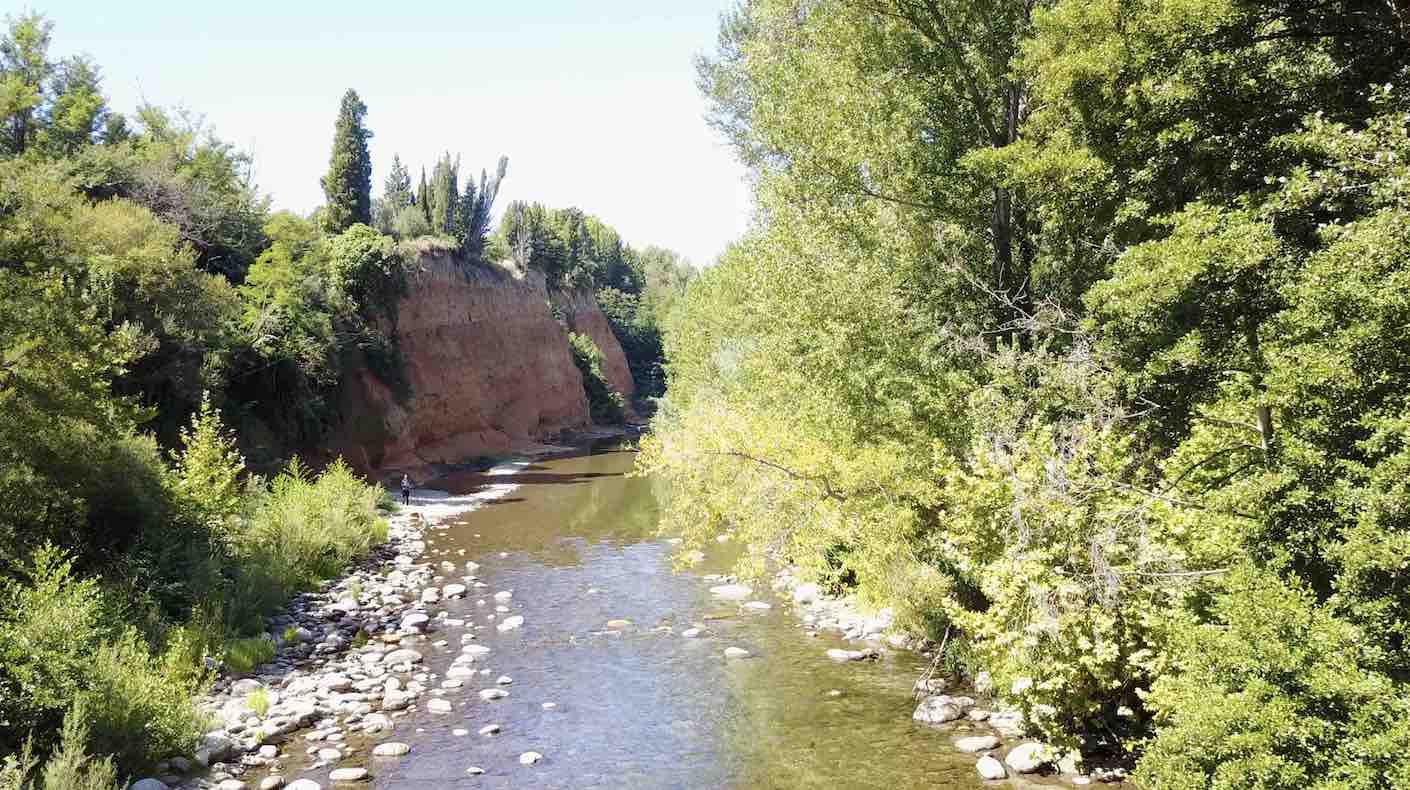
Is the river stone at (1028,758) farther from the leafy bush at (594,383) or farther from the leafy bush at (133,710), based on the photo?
the leafy bush at (594,383)

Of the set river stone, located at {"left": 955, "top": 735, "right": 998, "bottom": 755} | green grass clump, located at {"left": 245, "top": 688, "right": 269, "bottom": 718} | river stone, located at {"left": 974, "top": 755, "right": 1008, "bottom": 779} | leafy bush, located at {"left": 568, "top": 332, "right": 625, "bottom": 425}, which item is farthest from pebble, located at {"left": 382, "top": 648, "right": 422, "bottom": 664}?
leafy bush, located at {"left": 568, "top": 332, "right": 625, "bottom": 425}

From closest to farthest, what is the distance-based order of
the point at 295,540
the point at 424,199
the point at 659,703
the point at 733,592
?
the point at 659,703 → the point at 733,592 → the point at 295,540 → the point at 424,199

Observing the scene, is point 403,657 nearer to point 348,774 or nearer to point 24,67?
point 348,774

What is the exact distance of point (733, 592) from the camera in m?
19.0

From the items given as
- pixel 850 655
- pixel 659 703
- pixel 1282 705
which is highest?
pixel 1282 705

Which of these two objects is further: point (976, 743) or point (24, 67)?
point (24, 67)

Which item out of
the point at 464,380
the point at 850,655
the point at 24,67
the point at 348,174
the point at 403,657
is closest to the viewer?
the point at 850,655

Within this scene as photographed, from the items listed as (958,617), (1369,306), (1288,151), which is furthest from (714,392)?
(1369,306)

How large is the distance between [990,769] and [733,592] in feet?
31.2

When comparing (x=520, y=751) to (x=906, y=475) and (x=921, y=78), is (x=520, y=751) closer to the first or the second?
(x=906, y=475)

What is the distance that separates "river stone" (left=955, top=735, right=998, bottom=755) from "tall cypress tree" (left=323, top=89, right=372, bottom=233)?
44111 millimetres

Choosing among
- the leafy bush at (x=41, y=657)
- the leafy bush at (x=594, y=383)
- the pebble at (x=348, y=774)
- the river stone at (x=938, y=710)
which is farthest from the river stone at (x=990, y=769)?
the leafy bush at (x=594, y=383)

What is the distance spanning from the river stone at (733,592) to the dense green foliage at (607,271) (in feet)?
135

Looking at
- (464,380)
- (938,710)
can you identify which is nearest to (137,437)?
(938,710)
